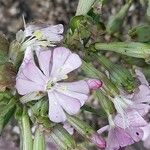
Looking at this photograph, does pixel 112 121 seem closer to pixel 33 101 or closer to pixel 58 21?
pixel 33 101

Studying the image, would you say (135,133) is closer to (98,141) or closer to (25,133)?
(98,141)

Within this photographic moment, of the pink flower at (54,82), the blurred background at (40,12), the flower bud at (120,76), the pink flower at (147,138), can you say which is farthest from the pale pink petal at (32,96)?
the blurred background at (40,12)

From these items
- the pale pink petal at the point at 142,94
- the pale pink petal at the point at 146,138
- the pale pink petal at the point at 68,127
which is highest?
the pale pink petal at the point at 142,94

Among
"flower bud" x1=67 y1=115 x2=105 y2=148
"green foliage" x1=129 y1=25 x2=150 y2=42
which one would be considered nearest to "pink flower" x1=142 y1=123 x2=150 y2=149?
"green foliage" x1=129 y1=25 x2=150 y2=42

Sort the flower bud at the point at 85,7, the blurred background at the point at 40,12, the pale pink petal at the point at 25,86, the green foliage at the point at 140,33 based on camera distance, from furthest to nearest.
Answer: the blurred background at the point at 40,12 < the green foliage at the point at 140,33 < the flower bud at the point at 85,7 < the pale pink petal at the point at 25,86

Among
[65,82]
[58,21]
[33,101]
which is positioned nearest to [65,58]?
[65,82]

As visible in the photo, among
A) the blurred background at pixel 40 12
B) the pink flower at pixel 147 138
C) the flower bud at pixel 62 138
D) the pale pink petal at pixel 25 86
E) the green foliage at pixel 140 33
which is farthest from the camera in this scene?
the blurred background at pixel 40 12

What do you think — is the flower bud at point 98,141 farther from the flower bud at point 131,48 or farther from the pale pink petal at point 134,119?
the flower bud at point 131,48
